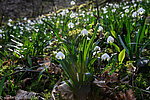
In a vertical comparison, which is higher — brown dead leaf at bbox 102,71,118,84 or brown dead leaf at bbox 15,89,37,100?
brown dead leaf at bbox 102,71,118,84

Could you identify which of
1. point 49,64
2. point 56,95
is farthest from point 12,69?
point 56,95

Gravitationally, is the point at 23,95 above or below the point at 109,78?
below

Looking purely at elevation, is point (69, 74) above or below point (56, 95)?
above

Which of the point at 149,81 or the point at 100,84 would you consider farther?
the point at 149,81

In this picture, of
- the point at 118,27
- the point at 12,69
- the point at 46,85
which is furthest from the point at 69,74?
the point at 118,27

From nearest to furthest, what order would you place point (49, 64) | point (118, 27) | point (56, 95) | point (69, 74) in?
point (69, 74)
point (56, 95)
point (49, 64)
point (118, 27)

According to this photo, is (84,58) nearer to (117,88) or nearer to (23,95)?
(117,88)

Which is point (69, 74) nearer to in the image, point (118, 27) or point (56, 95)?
point (56, 95)

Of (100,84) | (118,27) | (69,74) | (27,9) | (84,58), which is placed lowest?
(100,84)

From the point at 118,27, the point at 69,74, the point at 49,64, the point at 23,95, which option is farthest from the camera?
the point at 118,27

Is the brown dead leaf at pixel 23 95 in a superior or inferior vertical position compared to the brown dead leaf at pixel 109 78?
inferior
